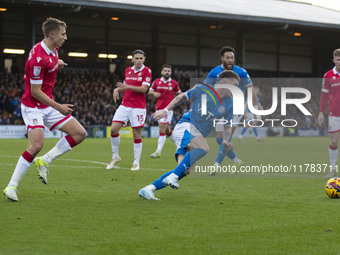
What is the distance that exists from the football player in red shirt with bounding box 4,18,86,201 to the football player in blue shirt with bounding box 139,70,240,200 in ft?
4.33

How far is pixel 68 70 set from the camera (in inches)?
1467

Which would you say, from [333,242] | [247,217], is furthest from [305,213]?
[333,242]

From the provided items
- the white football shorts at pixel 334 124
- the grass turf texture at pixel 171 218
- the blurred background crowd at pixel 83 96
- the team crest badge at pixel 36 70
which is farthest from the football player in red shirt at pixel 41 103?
the blurred background crowd at pixel 83 96

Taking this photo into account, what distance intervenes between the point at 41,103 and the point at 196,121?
2.07 m

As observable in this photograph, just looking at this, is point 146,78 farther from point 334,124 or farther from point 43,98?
point 43,98

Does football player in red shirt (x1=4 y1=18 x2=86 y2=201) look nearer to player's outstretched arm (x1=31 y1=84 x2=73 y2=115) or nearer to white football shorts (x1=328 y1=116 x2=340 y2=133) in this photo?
player's outstretched arm (x1=31 y1=84 x2=73 y2=115)

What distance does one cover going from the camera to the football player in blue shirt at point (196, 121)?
26.0ft

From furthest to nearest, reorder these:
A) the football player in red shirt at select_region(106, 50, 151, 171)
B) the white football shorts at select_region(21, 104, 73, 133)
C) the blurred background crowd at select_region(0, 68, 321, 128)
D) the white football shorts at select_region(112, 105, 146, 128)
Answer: the blurred background crowd at select_region(0, 68, 321, 128)
the white football shorts at select_region(112, 105, 146, 128)
the football player in red shirt at select_region(106, 50, 151, 171)
the white football shorts at select_region(21, 104, 73, 133)

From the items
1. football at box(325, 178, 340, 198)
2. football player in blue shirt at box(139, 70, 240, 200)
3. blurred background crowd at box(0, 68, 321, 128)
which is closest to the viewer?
football player in blue shirt at box(139, 70, 240, 200)

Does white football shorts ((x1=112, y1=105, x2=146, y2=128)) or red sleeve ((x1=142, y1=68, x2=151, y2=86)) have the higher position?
red sleeve ((x1=142, y1=68, x2=151, y2=86))

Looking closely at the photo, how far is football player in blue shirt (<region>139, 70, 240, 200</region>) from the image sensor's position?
26.0 ft

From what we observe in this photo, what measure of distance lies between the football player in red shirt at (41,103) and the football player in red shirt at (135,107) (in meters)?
4.60

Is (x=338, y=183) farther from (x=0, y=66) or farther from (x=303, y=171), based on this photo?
(x=0, y=66)

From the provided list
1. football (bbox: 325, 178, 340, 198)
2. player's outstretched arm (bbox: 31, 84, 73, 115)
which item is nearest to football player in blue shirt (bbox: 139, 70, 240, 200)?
player's outstretched arm (bbox: 31, 84, 73, 115)
